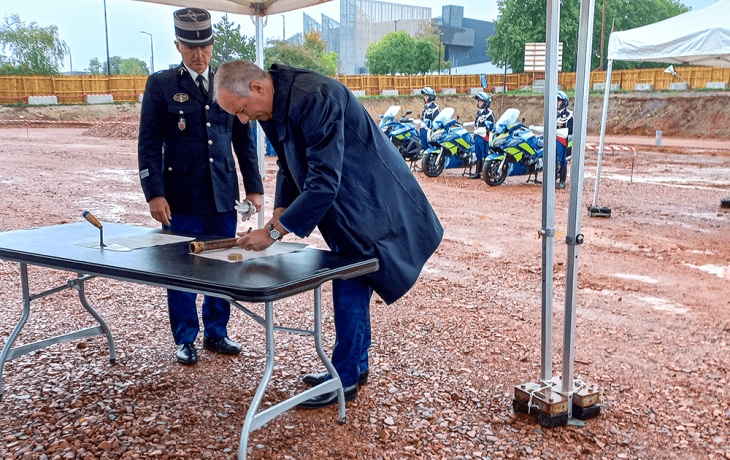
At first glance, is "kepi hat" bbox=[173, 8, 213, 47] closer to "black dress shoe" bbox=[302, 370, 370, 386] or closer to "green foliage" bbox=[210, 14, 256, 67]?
"black dress shoe" bbox=[302, 370, 370, 386]

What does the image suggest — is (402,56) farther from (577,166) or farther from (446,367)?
(577,166)

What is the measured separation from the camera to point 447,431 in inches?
118

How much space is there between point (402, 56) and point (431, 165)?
56.1m

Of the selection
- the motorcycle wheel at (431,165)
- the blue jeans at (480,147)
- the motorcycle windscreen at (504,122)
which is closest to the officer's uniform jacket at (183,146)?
the motorcycle windscreen at (504,122)

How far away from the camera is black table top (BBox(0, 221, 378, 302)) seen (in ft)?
7.70

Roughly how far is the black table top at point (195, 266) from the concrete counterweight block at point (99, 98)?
3406 cm

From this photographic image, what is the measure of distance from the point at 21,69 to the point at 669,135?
3756 cm

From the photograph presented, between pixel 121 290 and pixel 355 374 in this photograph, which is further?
pixel 121 290

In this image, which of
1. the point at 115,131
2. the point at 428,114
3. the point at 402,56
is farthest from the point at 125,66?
the point at 428,114

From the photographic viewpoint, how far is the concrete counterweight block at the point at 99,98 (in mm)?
34312

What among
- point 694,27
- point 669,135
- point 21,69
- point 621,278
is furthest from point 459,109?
point 621,278

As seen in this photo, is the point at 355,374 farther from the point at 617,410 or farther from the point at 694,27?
the point at 694,27

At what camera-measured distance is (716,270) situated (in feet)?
20.4

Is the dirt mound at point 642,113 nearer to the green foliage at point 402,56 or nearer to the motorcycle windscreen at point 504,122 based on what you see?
the motorcycle windscreen at point 504,122
